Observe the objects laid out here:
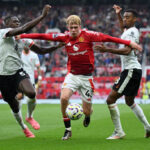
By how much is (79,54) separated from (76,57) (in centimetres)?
8

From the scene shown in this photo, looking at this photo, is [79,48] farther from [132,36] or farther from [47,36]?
[132,36]

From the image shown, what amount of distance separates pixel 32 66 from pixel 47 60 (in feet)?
53.4

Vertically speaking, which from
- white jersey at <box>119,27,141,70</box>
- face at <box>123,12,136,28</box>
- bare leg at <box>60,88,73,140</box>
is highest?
face at <box>123,12,136,28</box>

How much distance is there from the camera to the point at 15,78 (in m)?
8.18

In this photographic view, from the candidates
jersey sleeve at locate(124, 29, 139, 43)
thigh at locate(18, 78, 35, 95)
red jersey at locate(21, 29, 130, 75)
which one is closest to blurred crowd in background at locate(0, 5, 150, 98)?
red jersey at locate(21, 29, 130, 75)

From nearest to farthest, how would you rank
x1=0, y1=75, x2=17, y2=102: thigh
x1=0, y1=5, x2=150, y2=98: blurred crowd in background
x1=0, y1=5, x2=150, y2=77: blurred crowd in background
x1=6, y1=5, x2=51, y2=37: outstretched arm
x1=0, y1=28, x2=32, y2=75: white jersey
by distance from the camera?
x1=6, y1=5, x2=51, y2=37: outstretched arm → x1=0, y1=28, x2=32, y2=75: white jersey → x1=0, y1=75, x2=17, y2=102: thigh → x1=0, y1=5, x2=150, y2=98: blurred crowd in background → x1=0, y1=5, x2=150, y2=77: blurred crowd in background

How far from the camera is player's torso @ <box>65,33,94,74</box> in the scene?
8078 mm

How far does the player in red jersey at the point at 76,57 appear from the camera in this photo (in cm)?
795

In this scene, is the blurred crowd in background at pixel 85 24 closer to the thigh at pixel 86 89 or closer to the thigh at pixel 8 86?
the thigh at pixel 86 89

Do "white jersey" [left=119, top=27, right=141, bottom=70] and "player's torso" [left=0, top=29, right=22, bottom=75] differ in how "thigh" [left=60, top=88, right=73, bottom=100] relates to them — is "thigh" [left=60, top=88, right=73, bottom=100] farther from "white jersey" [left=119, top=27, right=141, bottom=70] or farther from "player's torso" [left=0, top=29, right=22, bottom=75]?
"white jersey" [left=119, top=27, right=141, bottom=70]

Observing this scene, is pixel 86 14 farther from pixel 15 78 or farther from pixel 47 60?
pixel 15 78

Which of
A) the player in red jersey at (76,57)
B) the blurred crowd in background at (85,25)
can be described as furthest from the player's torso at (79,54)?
the blurred crowd in background at (85,25)

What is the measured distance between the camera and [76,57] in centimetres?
814

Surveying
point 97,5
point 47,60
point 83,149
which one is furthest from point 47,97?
point 83,149
